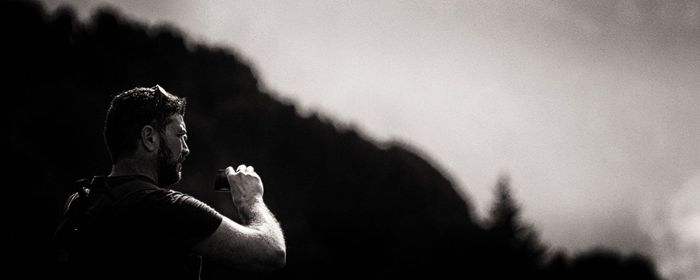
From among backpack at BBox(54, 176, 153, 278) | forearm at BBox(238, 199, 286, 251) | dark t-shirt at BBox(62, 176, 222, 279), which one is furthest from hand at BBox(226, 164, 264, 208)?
backpack at BBox(54, 176, 153, 278)

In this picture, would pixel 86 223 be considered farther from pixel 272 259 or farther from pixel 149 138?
pixel 272 259

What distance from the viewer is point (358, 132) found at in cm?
8438

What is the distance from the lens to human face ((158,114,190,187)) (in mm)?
2555

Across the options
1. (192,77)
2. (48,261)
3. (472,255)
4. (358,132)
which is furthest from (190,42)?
(48,261)

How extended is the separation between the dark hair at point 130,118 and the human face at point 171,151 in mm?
45

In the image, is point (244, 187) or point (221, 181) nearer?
point (244, 187)

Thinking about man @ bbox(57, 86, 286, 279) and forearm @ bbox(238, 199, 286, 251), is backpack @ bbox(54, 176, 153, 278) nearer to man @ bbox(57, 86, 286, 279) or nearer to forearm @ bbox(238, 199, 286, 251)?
man @ bbox(57, 86, 286, 279)

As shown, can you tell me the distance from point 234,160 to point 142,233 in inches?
2066

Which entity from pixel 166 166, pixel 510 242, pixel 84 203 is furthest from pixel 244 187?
pixel 510 242

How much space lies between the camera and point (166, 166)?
257cm

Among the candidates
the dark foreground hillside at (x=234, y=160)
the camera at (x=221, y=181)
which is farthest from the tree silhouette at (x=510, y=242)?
the camera at (x=221, y=181)

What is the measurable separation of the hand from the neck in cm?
37

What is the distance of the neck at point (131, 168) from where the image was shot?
7.95 ft

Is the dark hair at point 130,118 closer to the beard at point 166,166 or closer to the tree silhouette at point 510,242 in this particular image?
the beard at point 166,166
